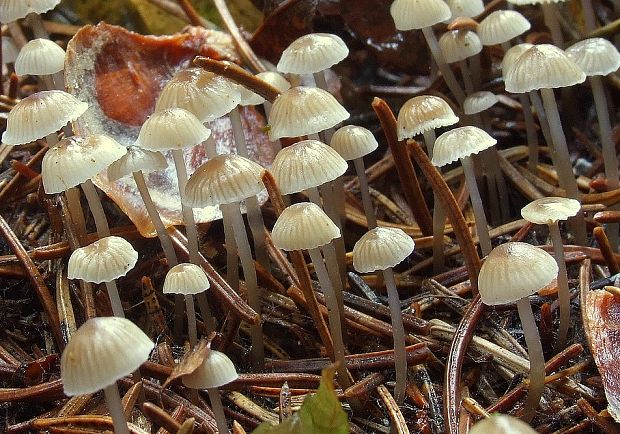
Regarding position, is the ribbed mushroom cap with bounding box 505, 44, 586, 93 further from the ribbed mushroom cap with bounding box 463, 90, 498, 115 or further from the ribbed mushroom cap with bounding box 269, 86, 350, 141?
the ribbed mushroom cap with bounding box 269, 86, 350, 141

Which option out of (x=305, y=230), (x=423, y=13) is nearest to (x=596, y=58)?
(x=423, y=13)

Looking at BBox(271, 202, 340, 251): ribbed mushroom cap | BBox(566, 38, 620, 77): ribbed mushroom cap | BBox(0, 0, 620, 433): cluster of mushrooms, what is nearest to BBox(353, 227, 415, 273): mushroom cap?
BBox(0, 0, 620, 433): cluster of mushrooms

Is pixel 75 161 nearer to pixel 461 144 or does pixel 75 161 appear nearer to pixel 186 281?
pixel 186 281

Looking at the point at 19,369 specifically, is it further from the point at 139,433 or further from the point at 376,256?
the point at 376,256

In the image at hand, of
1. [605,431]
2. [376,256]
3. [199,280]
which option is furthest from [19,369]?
[605,431]

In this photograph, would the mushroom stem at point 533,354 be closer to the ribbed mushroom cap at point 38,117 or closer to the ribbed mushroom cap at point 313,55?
the ribbed mushroom cap at point 313,55

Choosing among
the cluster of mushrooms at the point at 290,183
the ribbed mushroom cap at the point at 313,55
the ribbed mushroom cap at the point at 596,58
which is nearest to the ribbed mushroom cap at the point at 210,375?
the cluster of mushrooms at the point at 290,183
